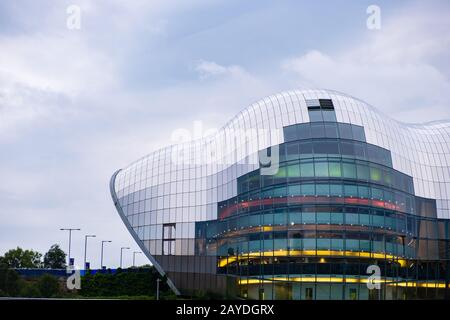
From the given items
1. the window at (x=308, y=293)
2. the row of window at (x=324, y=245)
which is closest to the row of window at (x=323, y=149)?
the row of window at (x=324, y=245)

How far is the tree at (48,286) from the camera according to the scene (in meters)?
61.4

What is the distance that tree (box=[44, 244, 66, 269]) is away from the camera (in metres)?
139

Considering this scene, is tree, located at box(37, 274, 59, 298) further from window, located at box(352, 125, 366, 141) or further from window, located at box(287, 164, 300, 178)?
window, located at box(352, 125, 366, 141)

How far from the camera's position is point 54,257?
14025 centimetres

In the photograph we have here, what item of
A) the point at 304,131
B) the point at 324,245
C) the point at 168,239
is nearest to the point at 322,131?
the point at 304,131

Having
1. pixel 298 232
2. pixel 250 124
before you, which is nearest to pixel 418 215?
pixel 298 232

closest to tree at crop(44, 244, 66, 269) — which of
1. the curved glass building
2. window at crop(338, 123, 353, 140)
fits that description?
the curved glass building

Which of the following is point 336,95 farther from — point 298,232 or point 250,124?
point 298,232

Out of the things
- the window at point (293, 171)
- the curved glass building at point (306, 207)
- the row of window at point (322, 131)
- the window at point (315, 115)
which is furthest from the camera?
the window at point (315, 115)

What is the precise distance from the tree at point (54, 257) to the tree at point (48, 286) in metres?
79.4

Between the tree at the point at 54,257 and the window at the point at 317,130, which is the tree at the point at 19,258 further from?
the window at the point at 317,130

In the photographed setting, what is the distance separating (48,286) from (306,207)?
31.5 m

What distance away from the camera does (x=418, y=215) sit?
217 ft

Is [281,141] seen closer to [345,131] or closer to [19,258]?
[345,131]
